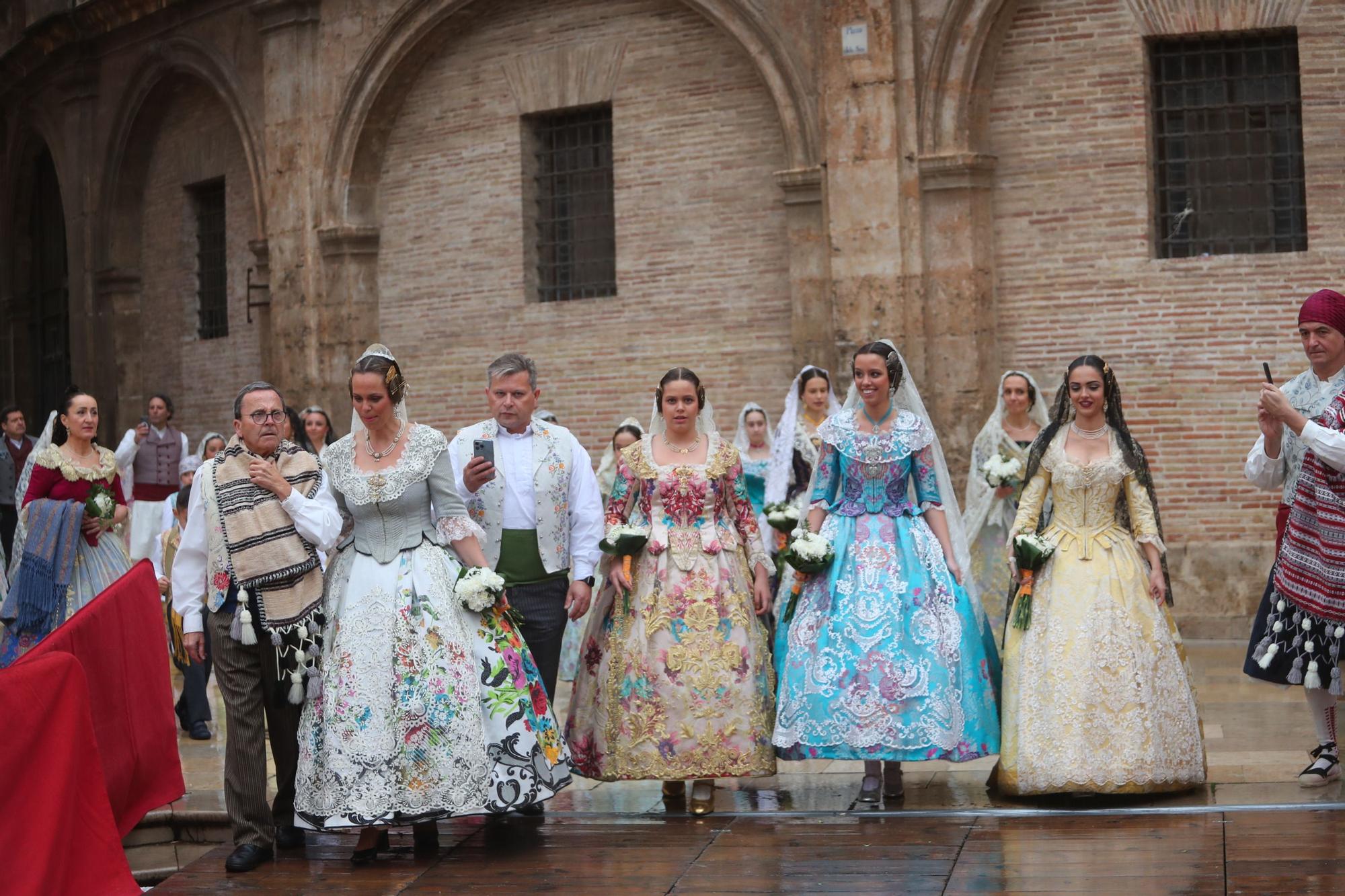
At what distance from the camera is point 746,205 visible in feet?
45.0

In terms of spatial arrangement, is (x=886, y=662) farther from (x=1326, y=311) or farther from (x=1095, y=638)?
(x=1326, y=311)

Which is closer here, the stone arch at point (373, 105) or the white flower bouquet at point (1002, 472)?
the white flower bouquet at point (1002, 472)

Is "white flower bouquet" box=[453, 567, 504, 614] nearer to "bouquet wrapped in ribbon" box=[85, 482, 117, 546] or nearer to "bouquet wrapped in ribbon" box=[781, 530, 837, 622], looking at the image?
"bouquet wrapped in ribbon" box=[781, 530, 837, 622]

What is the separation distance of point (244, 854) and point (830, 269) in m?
7.75

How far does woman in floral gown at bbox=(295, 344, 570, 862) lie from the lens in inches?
232

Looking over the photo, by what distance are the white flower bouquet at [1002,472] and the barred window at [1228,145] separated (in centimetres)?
399

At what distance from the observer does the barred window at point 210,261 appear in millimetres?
18781

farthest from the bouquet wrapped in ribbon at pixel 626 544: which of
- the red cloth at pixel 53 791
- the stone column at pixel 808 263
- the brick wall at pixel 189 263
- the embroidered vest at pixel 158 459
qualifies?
the brick wall at pixel 189 263

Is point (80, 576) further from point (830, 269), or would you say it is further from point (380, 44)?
point (380, 44)

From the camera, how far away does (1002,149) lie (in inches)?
492

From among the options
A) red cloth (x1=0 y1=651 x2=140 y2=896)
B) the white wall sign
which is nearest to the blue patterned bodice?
red cloth (x1=0 y1=651 x2=140 y2=896)

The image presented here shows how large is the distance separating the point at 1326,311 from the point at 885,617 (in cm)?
216

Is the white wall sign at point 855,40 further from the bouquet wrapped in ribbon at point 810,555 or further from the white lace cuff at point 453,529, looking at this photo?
the white lace cuff at point 453,529

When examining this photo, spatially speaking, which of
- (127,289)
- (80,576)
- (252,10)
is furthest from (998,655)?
(127,289)
